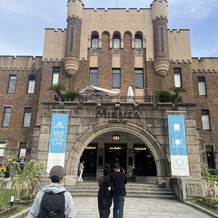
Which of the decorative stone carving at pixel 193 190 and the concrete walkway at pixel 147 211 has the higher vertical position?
the decorative stone carving at pixel 193 190

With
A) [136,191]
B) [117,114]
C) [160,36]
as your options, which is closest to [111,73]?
[160,36]

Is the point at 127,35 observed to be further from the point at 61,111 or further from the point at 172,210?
the point at 172,210

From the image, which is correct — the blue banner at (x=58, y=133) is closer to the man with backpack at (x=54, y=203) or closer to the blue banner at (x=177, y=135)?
the blue banner at (x=177, y=135)

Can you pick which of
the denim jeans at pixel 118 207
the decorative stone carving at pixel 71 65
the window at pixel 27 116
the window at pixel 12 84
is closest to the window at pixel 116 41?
the decorative stone carving at pixel 71 65

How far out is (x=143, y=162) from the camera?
19484 mm

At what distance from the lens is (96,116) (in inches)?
596

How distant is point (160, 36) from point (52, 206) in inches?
793

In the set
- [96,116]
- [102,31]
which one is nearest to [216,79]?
[102,31]

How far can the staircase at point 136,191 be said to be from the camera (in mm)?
12453

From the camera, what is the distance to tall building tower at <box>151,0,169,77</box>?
20.0 m

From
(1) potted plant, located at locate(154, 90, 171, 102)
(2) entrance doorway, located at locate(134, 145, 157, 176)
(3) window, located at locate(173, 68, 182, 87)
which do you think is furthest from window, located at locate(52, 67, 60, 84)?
(3) window, located at locate(173, 68, 182, 87)

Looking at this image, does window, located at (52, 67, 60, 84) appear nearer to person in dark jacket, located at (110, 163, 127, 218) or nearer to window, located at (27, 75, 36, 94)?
window, located at (27, 75, 36, 94)

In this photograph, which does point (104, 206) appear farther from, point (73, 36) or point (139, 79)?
point (73, 36)

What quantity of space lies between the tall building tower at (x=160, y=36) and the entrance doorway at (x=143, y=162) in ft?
22.9
